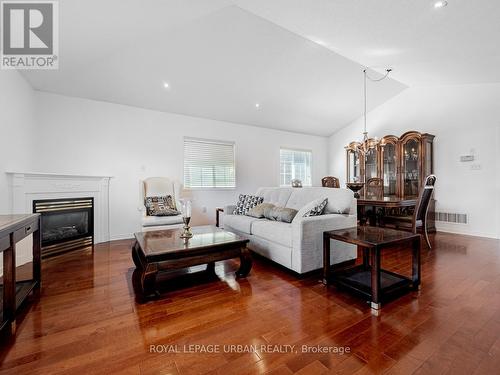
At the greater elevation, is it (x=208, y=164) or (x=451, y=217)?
(x=208, y=164)

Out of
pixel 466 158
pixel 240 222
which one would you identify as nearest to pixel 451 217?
pixel 466 158

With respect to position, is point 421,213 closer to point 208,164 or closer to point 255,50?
point 255,50

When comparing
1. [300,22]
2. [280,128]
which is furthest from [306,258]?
[280,128]

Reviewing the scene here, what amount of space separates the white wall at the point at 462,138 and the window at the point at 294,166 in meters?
2.13

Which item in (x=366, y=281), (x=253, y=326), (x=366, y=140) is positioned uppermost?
(x=366, y=140)

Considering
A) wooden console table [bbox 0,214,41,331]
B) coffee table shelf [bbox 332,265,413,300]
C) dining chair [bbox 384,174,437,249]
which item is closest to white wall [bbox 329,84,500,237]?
dining chair [bbox 384,174,437,249]

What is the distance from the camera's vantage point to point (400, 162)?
490cm

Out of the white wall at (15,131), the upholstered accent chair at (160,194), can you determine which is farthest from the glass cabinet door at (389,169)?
the white wall at (15,131)

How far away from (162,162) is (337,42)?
3.35 m

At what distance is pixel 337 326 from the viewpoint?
1612mm

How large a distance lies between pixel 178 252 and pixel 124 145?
284cm

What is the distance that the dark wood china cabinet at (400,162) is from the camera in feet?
15.1

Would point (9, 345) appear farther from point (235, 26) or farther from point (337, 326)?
point (235, 26)

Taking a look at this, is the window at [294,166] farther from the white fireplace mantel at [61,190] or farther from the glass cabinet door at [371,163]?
the white fireplace mantel at [61,190]
